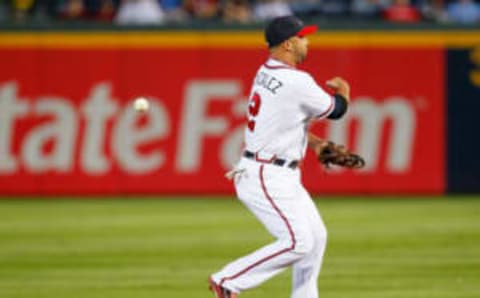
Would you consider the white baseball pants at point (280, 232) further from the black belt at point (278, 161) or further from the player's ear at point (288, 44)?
the player's ear at point (288, 44)

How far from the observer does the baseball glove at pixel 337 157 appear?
9.20 meters

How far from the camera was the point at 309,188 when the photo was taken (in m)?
19.5

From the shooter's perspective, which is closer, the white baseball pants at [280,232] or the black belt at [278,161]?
the white baseball pants at [280,232]

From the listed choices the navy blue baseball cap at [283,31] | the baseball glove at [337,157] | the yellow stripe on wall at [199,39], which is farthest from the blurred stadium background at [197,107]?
the navy blue baseball cap at [283,31]

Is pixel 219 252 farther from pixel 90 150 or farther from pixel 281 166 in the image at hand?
pixel 90 150

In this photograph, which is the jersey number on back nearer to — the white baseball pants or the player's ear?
the white baseball pants

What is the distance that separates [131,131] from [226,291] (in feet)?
34.9

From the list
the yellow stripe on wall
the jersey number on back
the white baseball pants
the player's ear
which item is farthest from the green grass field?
the player's ear

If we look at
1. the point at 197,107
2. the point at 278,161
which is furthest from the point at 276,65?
the point at 197,107

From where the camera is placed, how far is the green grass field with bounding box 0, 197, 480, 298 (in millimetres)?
11133

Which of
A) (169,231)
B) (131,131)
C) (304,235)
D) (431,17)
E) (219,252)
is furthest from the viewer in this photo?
(431,17)

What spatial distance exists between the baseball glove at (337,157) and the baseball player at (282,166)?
18 centimetres

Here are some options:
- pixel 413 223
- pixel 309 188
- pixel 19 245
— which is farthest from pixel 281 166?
pixel 309 188

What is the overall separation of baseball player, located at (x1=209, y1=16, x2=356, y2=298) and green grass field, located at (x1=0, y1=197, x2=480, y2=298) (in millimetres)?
1732
